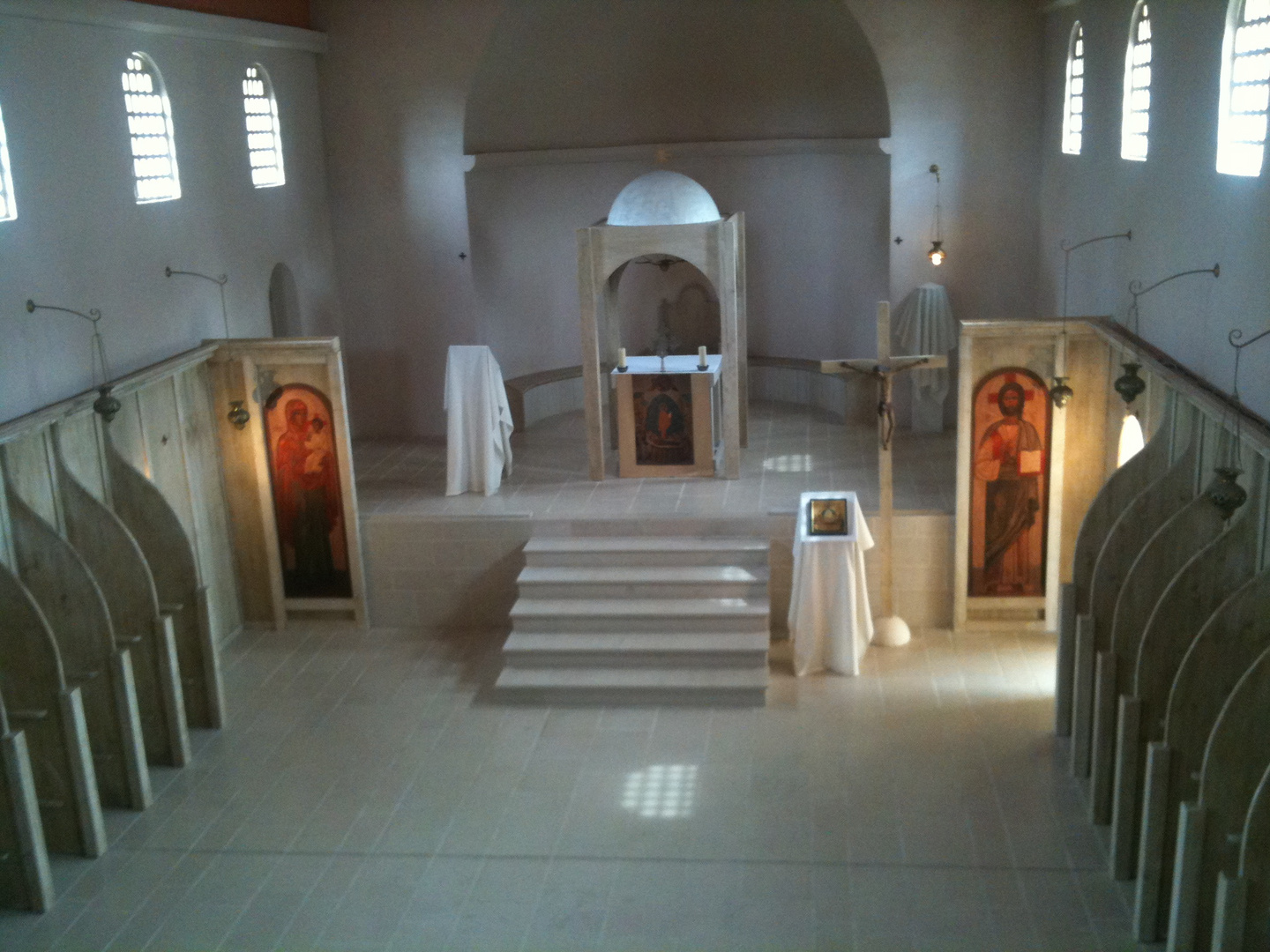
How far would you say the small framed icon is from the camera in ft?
40.7

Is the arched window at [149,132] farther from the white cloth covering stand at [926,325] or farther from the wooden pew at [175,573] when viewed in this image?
the white cloth covering stand at [926,325]

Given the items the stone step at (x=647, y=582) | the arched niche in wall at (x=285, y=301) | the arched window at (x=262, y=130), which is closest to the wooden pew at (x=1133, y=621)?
the stone step at (x=647, y=582)

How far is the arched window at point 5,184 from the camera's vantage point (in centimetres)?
1028

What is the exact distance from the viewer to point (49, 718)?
30.8 ft

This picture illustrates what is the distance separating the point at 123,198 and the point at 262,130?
3343 millimetres

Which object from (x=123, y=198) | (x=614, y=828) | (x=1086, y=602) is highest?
(x=123, y=198)

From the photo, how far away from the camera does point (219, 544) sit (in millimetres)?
13539

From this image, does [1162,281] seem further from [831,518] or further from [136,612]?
[136,612]

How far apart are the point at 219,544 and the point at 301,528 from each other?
836mm

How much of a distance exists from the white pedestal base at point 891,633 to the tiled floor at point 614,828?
0.26 metres

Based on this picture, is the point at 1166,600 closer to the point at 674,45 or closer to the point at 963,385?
the point at 963,385

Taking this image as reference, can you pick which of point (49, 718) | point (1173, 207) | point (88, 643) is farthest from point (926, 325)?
point (49, 718)

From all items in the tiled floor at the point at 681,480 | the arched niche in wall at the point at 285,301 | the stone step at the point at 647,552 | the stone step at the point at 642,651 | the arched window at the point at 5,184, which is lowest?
the stone step at the point at 642,651

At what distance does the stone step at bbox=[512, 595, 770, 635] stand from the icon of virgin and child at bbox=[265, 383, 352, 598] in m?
2.30
